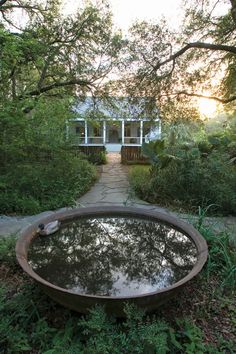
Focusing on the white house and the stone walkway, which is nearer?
the stone walkway

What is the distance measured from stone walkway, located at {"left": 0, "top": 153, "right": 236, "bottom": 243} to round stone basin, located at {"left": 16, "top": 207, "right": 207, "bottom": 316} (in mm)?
1039

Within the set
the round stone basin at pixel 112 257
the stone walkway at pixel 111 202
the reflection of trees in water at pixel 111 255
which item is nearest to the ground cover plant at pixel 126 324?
the round stone basin at pixel 112 257

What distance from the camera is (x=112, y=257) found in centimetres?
280

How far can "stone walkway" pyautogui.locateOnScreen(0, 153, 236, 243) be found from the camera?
4492mm

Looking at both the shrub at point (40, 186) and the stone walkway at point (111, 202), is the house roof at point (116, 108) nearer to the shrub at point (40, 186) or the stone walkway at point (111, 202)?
the stone walkway at point (111, 202)

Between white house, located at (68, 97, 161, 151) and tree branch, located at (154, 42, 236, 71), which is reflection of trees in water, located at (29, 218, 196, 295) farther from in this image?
tree branch, located at (154, 42, 236, 71)

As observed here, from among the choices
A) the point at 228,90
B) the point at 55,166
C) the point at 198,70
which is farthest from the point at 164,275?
the point at 228,90

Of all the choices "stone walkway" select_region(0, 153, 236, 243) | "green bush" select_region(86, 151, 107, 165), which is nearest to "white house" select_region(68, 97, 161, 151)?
"stone walkway" select_region(0, 153, 236, 243)

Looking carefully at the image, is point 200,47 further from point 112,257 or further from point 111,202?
point 112,257

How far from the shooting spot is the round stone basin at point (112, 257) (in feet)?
6.93

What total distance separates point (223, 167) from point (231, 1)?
16.1ft

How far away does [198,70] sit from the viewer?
9.55 metres

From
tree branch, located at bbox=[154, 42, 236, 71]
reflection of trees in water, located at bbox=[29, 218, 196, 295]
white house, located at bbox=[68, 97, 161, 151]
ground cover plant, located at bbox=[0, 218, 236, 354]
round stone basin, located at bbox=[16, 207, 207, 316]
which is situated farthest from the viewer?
white house, located at bbox=[68, 97, 161, 151]

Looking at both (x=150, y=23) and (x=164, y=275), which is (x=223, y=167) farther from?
(x=150, y=23)
